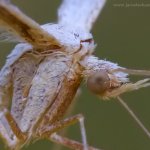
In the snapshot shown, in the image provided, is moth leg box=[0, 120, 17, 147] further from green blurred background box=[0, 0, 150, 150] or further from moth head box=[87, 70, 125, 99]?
green blurred background box=[0, 0, 150, 150]

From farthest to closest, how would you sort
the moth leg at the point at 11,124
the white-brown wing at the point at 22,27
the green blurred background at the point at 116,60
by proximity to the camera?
1. the green blurred background at the point at 116,60
2. the moth leg at the point at 11,124
3. the white-brown wing at the point at 22,27

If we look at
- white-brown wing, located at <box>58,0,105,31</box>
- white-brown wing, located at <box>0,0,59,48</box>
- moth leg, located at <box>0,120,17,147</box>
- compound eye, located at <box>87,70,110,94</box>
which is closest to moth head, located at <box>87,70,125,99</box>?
compound eye, located at <box>87,70,110,94</box>

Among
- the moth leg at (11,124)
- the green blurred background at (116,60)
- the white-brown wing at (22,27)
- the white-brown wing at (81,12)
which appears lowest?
the green blurred background at (116,60)

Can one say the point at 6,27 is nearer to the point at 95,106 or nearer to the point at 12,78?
the point at 12,78

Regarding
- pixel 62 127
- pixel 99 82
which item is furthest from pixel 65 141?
pixel 99 82

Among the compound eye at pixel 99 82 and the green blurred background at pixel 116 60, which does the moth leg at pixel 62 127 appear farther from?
the green blurred background at pixel 116 60

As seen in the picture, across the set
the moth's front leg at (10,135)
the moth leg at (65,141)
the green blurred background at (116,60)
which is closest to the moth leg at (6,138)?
the moth's front leg at (10,135)
